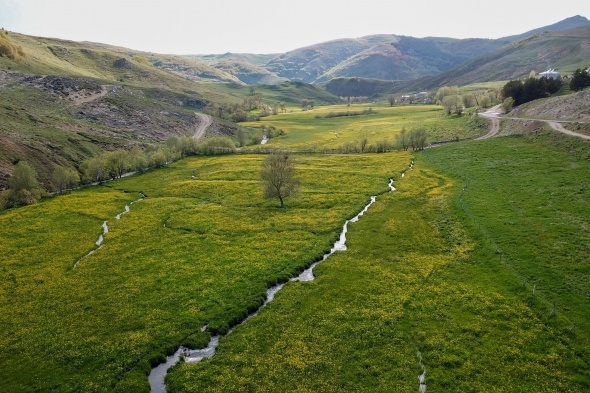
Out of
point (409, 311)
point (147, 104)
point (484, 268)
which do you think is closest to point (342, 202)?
point (484, 268)

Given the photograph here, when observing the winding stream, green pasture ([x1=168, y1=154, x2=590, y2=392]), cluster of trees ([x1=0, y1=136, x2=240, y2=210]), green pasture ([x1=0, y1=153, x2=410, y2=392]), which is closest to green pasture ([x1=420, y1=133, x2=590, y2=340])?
green pasture ([x1=168, y1=154, x2=590, y2=392])

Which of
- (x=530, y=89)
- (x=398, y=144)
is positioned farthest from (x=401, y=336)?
(x=530, y=89)

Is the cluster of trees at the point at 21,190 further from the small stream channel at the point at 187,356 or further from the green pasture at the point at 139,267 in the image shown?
the small stream channel at the point at 187,356

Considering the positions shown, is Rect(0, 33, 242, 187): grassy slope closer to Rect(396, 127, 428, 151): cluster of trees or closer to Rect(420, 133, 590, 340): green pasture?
Rect(396, 127, 428, 151): cluster of trees

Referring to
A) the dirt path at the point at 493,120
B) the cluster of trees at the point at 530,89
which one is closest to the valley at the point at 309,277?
the dirt path at the point at 493,120

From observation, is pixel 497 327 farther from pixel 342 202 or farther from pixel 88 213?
pixel 88 213

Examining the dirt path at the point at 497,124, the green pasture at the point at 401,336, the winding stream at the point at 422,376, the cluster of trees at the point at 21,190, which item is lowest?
the winding stream at the point at 422,376
